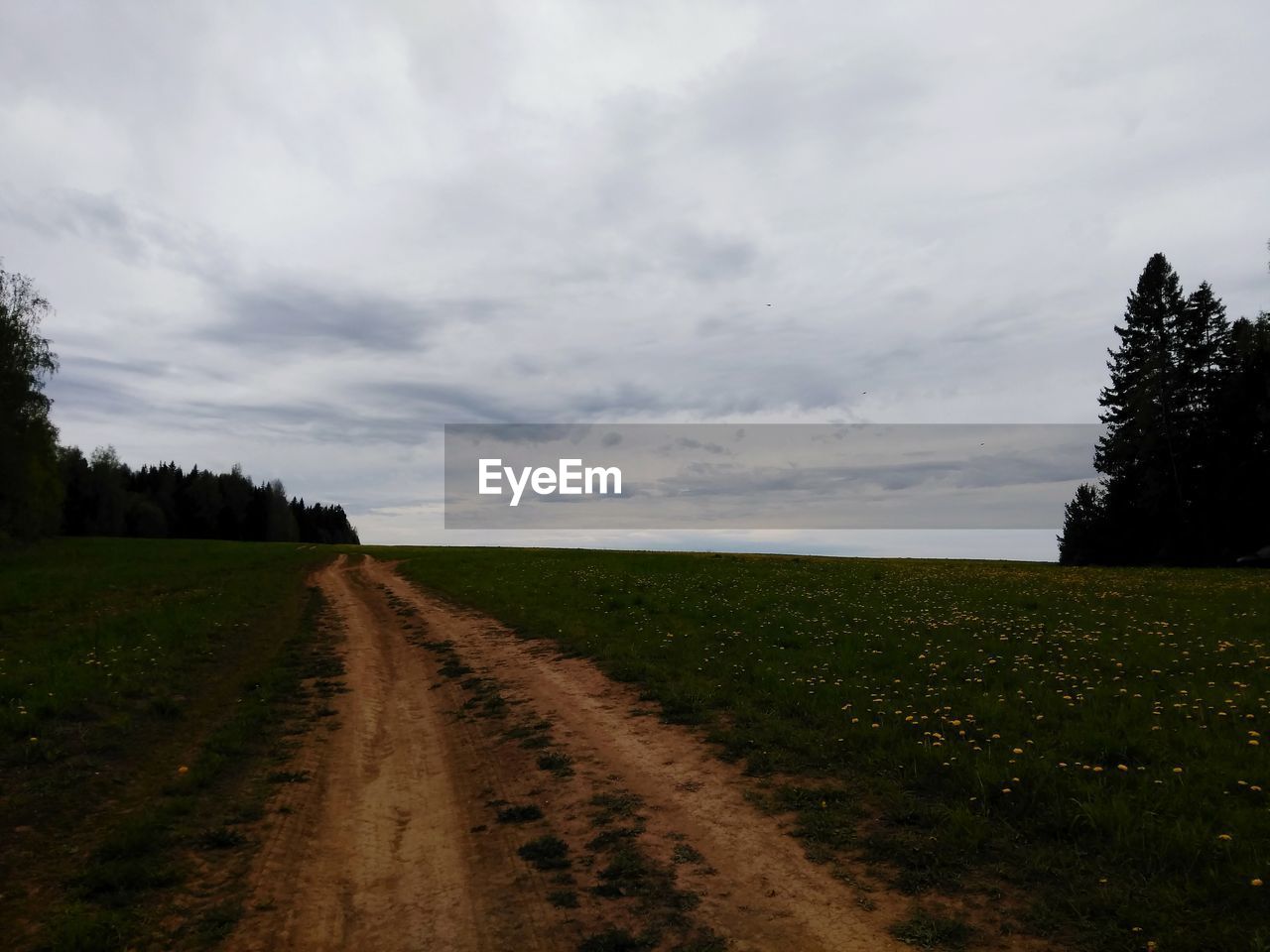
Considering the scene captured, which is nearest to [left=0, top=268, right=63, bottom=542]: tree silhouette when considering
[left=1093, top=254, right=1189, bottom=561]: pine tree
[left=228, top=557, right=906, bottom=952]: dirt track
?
[left=228, top=557, right=906, bottom=952]: dirt track

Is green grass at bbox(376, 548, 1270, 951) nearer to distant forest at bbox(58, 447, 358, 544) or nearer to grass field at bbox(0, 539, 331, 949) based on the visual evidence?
grass field at bbox(0, 539, 331, 949)

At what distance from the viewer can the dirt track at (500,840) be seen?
5.86 metres

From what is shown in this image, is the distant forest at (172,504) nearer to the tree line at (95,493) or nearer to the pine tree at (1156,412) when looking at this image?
the tree line at (95,493)

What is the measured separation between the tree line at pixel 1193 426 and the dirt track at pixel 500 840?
175ft

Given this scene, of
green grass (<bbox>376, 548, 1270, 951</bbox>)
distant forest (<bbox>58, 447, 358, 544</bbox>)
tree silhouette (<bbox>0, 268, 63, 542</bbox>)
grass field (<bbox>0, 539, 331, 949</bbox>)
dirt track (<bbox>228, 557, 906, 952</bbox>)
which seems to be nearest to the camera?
dirt track (<bbox>228, 557, 906, 952</bbox>)

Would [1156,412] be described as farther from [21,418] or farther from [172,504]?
[172,504]

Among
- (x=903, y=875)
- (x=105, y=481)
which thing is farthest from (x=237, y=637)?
(x=105, y=481)

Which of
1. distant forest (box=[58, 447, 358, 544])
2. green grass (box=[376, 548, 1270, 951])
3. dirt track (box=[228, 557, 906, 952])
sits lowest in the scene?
dirt track (box=[228, 557, 906, 952])

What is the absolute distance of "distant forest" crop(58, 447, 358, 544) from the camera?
11131cm

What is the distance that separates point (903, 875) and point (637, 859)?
250 centimetres

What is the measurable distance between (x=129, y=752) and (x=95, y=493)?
128725mm

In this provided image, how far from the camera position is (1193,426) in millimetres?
50062

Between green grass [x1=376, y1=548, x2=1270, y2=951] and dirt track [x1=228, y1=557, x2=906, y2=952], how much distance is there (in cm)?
83

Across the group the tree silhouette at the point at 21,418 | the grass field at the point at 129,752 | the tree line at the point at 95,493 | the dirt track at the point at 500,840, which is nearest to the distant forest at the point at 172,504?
the tree line at the point at 95,493
